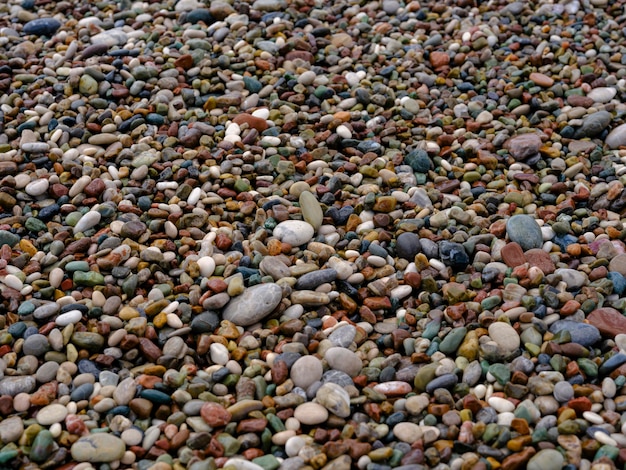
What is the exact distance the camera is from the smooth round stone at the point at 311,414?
247 centimetres

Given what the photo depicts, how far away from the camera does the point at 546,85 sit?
4219 millimetres

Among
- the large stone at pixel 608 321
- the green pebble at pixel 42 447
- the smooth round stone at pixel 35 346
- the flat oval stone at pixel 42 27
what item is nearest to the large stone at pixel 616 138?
the large stone at pixel 608 321

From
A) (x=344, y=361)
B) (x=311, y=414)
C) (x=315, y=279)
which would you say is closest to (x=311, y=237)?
(x=315, y=279)

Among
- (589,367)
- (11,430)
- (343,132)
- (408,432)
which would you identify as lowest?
(11,430)

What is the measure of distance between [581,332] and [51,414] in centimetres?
210

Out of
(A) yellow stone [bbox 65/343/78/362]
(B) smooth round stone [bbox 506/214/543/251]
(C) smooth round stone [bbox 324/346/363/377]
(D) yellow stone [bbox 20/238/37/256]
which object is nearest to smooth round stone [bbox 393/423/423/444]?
(C) smooth round stone [bbox 324/346/363/377]

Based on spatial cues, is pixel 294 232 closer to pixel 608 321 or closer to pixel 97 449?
pixel 97 449

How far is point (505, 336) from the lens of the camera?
8.96ft

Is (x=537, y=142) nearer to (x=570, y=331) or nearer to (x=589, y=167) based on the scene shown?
(x=589, y=167)

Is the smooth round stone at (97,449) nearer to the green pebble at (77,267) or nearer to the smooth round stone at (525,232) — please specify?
the green pebble at (77,267)

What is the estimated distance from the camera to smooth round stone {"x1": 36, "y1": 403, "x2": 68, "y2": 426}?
2479mm

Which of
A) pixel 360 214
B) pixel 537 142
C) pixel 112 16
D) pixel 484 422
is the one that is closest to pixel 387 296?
pixel 360 214

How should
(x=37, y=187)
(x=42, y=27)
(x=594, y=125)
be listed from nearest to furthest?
(x=37, y=187) < (x=594, y=125) < (x=42, y=27)

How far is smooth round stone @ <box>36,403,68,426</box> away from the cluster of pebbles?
0.04 ft
